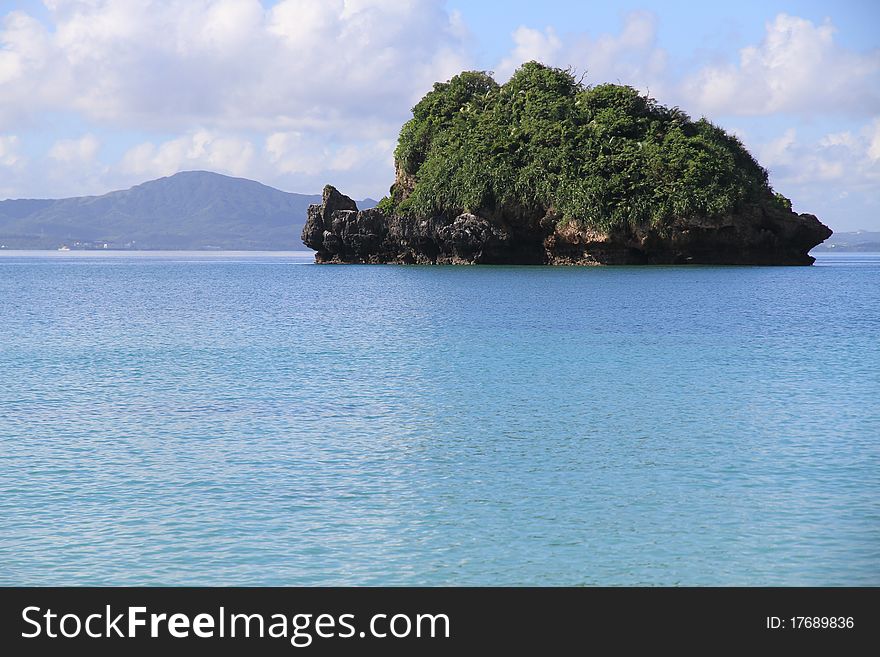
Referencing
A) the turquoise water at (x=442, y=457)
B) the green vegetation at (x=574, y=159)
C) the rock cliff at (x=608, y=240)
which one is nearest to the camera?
the turquoise water at (x=442, y=457)

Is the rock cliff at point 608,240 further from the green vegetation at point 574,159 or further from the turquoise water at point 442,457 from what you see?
the turquoise water at point 442,457

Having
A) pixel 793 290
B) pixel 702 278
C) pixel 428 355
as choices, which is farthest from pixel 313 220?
pixel 428 355

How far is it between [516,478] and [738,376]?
Result: 12.7 m

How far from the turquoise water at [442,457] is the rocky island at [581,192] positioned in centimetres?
5494

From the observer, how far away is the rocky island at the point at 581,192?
91688 millimetres

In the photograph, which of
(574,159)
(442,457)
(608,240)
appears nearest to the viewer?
(442,457)

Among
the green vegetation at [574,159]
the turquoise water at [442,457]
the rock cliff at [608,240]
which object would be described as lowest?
the turquoise water at [442,457]

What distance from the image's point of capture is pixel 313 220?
112562 millimetres

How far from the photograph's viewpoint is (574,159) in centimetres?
9644

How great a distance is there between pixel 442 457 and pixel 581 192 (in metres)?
78.1

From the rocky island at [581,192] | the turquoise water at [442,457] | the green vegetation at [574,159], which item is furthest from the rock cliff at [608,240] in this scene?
the turquoise water at [442,457]

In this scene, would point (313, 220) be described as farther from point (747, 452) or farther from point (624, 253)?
point (747, 452)

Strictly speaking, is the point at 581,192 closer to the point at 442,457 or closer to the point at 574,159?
the point at 574,159

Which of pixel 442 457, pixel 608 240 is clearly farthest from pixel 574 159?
pixel 442 457
